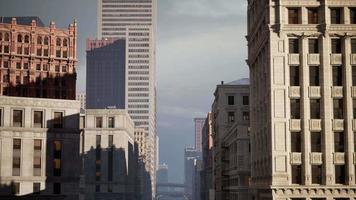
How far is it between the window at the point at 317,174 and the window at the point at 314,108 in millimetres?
5401

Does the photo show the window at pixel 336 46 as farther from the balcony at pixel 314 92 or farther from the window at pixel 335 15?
the balcony at pixel 314 92

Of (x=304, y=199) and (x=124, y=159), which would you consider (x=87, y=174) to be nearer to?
(x=124, y=159)

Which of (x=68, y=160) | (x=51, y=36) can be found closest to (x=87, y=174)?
(x=51, y=36)

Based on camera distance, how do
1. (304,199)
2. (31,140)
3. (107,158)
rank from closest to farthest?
(304,199), (31,140), (107,158)

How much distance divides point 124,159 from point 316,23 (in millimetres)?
118795

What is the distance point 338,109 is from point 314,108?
8.46ft

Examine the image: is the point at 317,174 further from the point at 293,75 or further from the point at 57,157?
the point at 57,157

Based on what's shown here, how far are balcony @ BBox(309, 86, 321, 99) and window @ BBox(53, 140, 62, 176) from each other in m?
56.5

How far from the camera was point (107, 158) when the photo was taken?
171375 mm

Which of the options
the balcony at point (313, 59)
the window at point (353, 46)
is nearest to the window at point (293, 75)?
the balcony at point (313, 59)

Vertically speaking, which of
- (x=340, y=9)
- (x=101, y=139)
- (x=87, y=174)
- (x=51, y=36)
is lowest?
(x=87, y=174)

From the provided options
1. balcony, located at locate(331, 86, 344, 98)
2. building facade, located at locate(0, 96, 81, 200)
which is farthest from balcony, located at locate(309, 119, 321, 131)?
building facade, located at locate(0, 96, 81, 200)

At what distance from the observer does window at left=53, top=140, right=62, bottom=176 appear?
4065 inches

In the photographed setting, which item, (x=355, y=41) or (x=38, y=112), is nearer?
(x=355, y=41)
